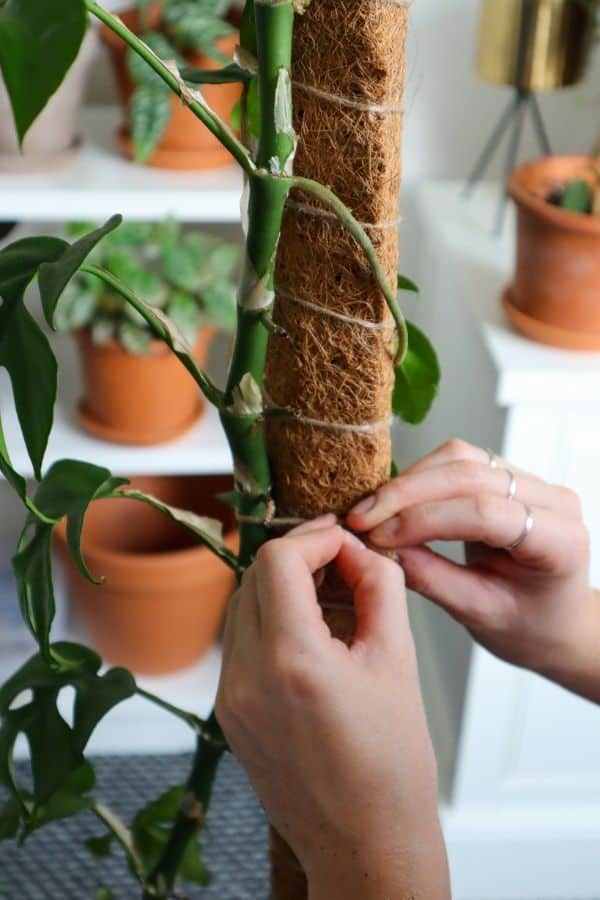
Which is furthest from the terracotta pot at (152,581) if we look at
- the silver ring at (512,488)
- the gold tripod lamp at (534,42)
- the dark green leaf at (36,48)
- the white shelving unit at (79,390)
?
the dark green leaf at (36,48)

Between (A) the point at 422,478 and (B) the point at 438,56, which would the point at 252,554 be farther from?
(B) the point at 438,56

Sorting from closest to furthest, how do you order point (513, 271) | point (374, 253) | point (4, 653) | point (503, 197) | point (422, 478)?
point (374, 253) < point (422, 478) < point (513, 271) < point (503, 197) < point (4, 653)

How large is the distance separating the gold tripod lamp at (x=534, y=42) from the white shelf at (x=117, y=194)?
0.39m

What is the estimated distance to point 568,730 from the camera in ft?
4.51

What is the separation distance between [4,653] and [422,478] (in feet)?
3.63

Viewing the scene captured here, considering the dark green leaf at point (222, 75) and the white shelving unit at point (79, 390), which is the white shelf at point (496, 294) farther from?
the dark green leaf at point (222, 75)

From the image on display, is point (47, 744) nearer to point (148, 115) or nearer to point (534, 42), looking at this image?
point (148, 115)

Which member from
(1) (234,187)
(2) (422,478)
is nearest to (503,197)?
(1) (234,187)

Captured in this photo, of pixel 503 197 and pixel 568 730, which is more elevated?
pixel 503 197

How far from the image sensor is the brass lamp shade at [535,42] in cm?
135

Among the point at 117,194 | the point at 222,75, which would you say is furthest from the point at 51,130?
the point at 222,75

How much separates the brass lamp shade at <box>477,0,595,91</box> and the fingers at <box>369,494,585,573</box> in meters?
0.87

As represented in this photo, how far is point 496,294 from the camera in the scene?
4.38 ft

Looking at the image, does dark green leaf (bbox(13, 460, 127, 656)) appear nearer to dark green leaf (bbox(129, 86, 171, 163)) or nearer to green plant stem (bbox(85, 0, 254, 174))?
green plant stem (bbox(85, 0, 254, 174))
